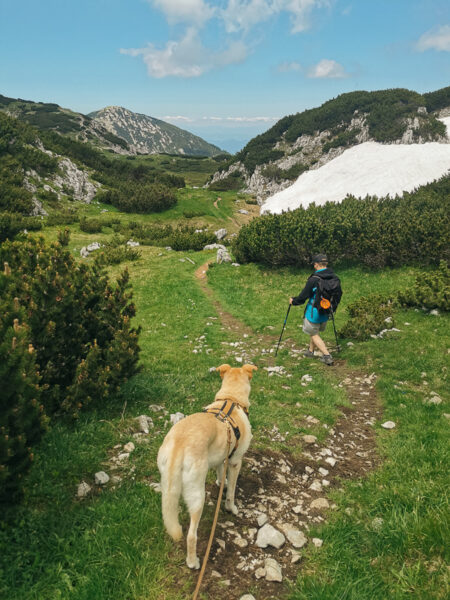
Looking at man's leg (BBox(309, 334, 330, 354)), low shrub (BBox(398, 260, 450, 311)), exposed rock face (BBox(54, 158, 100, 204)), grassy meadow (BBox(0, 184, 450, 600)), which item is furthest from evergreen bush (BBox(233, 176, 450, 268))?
exposed rock face (BBox(54, 158, 100, 204))

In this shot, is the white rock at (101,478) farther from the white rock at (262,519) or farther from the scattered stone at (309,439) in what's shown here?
the scattered stone at (309,439)

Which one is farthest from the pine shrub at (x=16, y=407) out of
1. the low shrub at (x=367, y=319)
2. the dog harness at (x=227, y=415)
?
Result: the low shrub at (x=367, y=319)

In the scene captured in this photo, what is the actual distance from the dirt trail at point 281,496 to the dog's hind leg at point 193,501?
0.88ft

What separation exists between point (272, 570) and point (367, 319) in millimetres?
9865

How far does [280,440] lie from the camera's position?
623cm

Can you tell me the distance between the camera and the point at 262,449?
19.3 ft

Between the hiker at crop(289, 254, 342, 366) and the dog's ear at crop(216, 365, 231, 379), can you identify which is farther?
the hiker at crop(289, 254, 342, 366)

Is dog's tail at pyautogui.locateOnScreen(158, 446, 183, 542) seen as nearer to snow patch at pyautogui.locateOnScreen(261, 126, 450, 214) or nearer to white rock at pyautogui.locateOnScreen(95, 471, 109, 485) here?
white rock at pyautogui.locateOnScreen(95, 471, 109, 485)

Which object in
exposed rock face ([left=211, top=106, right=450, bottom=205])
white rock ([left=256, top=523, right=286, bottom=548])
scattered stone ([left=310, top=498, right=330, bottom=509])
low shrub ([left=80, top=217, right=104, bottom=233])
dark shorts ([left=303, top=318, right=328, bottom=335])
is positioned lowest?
scattered stone ([left=310, top=498, right=330, bottom=509])

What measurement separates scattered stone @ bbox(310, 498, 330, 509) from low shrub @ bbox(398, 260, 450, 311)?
9752mm

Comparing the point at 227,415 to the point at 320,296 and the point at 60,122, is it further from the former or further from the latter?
the point at 60,122

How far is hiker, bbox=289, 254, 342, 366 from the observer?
959cm

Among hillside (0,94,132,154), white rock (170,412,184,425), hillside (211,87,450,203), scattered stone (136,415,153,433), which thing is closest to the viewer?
scattered stone (136,415,153,433)

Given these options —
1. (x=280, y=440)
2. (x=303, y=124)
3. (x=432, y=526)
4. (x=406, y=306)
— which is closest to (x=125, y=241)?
(x=406, y=306)
